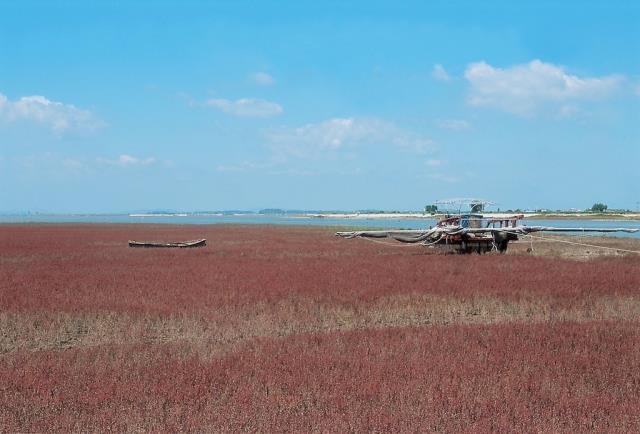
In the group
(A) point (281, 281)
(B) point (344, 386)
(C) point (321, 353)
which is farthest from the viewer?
(A) point (281, 281)

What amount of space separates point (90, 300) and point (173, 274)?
15.7 ft

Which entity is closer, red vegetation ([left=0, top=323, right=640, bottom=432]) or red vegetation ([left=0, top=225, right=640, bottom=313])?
red vegetation ([left=0, top=323, right=640, bottom=432])

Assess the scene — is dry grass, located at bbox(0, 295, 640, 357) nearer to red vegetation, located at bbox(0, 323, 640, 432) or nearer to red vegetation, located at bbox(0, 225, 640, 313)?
red vegetation, located at bbox(0, 225, 640, 313)

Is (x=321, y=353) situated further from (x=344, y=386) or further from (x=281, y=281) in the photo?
(x=281, y=281)

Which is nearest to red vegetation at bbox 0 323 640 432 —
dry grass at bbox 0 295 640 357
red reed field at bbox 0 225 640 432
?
red reed field at bbox 0 225 640 432

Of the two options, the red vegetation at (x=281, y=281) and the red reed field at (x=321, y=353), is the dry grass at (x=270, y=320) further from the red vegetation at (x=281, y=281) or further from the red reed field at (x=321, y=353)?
the red vegetation at (x=281, y=281)

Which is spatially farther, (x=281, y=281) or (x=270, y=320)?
(x=281, y=281)

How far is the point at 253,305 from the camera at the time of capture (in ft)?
36.2

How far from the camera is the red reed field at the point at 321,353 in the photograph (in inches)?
195

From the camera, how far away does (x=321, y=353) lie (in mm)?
7078

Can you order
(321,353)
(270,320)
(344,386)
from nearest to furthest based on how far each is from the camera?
(344,386), (321,353), (270,320)

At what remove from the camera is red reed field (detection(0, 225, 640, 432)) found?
4941 millimetres

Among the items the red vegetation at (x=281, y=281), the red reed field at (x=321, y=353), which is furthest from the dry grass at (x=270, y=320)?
the red vegetation at (x=281, y=281)

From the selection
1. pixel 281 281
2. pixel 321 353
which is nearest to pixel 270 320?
pixel 321 353
